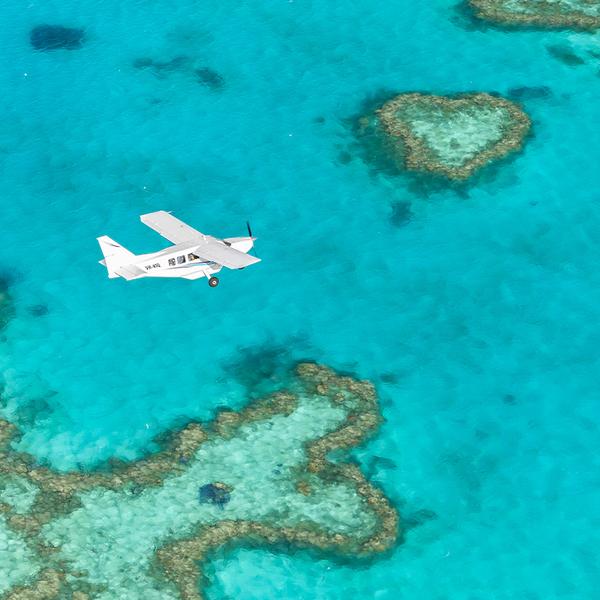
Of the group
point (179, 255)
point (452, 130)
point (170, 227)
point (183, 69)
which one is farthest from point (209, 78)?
point (179, 255)

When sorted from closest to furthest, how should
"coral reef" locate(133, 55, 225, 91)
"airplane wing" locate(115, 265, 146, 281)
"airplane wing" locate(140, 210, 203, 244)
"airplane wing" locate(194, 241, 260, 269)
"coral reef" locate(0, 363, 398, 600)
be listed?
"coral reef" locate(0, 363, 398, 600) → "airplane wing" locate(194, 241, 260, 269) → "airplane wing" locate(115, 265, 146, 281) → "airplane wing" locate(140, 210, 203, 244) → "coral reef" locate(133, 55, 225, 91)

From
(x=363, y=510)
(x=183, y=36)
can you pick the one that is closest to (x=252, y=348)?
(x=363, y=510)

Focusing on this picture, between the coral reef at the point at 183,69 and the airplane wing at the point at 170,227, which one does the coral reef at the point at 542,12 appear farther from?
the airplane wing at the point at 170,227

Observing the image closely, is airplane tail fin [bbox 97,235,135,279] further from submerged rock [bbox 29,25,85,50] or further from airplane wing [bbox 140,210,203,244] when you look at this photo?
submerged rock [bbox 29,25,85,50]

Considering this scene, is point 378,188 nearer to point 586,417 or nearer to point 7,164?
point 586,417

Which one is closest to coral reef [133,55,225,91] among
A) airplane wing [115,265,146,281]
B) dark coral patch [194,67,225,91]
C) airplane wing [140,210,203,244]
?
dark coral patch [194,67,225,91]

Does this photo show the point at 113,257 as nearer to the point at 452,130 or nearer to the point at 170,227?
the point at 170,227
